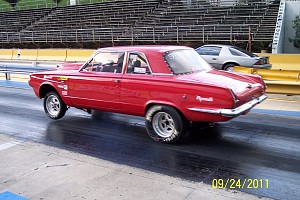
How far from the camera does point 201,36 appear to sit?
89.7 ft

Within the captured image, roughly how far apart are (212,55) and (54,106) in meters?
8.78

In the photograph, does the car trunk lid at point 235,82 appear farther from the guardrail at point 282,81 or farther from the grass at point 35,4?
the grass at point 35,4

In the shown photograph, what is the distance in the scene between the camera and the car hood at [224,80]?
583 centimetres

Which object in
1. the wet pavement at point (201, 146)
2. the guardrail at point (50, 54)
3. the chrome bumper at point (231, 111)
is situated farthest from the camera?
the guardrail at point (50, 54)

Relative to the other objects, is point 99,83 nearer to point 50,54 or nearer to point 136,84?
point 136,84

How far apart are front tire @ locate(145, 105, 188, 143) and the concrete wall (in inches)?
803

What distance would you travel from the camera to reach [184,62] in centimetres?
661

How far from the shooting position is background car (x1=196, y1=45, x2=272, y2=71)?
14.7 m

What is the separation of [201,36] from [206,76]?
21776 mm

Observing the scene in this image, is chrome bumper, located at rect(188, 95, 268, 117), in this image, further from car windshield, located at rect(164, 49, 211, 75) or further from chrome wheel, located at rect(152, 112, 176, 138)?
car windshield, located at rect(164, 49, 211, 75)

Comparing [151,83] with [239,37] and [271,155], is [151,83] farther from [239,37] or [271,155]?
[239,37]

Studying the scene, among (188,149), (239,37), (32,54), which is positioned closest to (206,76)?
(188,149)

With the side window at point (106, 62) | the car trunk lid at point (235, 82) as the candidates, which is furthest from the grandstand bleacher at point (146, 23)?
the side window at point (106, 62)

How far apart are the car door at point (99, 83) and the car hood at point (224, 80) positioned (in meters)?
1.42
